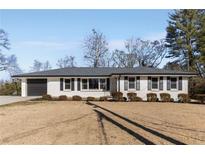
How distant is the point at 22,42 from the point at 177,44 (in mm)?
21655

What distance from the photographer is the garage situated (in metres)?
38.6

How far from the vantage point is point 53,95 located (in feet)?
118

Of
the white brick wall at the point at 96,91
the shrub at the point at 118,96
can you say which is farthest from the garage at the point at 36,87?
the shrub at the point at 118,96

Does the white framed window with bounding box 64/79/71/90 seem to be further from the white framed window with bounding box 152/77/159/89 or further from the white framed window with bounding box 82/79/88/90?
the white framed window with bounding box 152/77/159/89

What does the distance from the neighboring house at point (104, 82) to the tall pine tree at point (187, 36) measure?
54.2ft

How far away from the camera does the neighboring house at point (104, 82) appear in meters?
33.8

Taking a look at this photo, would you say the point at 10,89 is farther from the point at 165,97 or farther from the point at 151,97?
the point at 165,97

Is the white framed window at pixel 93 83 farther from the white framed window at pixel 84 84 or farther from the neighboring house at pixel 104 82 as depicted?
the white framed window at pixel 84 84

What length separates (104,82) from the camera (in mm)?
36500
